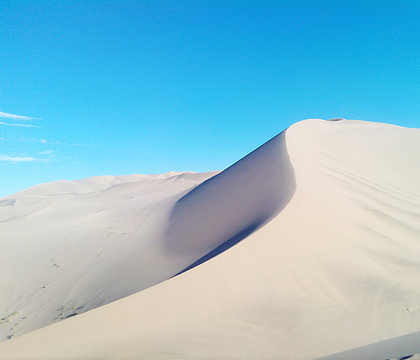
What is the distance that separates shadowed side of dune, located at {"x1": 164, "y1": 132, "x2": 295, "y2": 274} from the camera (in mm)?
7059

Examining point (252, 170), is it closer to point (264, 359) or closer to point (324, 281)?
point (324, 281)

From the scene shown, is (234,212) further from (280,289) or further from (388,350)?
(388,350)

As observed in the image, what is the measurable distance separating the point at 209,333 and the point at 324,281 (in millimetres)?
2341

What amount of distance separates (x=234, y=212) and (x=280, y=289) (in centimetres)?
414

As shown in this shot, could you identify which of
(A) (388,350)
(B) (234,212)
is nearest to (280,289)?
(A) (388,350)

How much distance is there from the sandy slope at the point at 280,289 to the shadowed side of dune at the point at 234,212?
57mm

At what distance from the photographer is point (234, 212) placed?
865 cm

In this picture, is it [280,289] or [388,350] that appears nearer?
[388,350]

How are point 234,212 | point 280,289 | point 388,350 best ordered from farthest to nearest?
point 234,212 < point 280,289 < point 388,350

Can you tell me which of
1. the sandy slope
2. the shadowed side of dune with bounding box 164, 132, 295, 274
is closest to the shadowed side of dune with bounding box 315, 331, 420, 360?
the sandy slope

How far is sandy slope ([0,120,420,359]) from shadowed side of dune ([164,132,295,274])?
6cm

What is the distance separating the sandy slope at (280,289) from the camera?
3.56 m

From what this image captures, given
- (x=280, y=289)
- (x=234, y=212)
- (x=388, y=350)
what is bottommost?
(x=388, y=350)

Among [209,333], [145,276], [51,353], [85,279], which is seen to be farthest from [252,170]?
[51,353]
